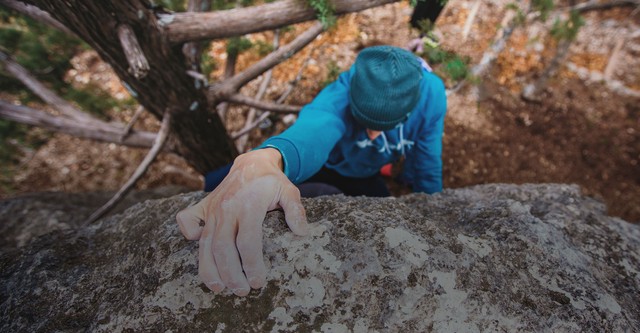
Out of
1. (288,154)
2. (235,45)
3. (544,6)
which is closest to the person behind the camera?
(288,154)

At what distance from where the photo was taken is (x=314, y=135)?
1.42 m

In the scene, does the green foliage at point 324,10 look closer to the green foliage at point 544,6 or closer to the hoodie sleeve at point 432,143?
the hoodie sleeve at point 432,143

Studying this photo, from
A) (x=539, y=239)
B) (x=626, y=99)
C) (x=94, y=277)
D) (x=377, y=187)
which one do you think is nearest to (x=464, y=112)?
(x=377, y=187)

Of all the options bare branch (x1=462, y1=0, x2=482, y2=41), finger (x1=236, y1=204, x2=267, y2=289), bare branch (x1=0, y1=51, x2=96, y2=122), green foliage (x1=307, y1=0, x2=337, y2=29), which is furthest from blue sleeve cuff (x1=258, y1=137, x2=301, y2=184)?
bare branch (x1=462, y1=0, x2=482, y2=41)

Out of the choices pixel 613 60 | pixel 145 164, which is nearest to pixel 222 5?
pixel 145 164

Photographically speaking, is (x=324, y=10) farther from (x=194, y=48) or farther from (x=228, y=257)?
(x=228, y=257)

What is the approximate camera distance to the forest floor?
3.50 meters

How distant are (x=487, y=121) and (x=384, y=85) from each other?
2969 millimetres

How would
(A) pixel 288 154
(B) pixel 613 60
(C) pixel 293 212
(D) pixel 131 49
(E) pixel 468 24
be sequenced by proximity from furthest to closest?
1. (B) pixel 613 60
2. (E) pixel 468 24
3. (D) pixel 131 49
4. (A) pixel 288 154
5. (C) pixel 293 212

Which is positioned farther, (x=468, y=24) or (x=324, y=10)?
(x=468, y=24)

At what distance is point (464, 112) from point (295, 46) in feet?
8.67

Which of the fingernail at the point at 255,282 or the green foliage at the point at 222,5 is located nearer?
the fingernail at the point at 255,282

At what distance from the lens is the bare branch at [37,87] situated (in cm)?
210

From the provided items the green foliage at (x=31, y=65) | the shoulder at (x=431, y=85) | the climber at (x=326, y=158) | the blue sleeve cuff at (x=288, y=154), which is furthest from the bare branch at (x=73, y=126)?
the shoulder at (x=431, y=85)
